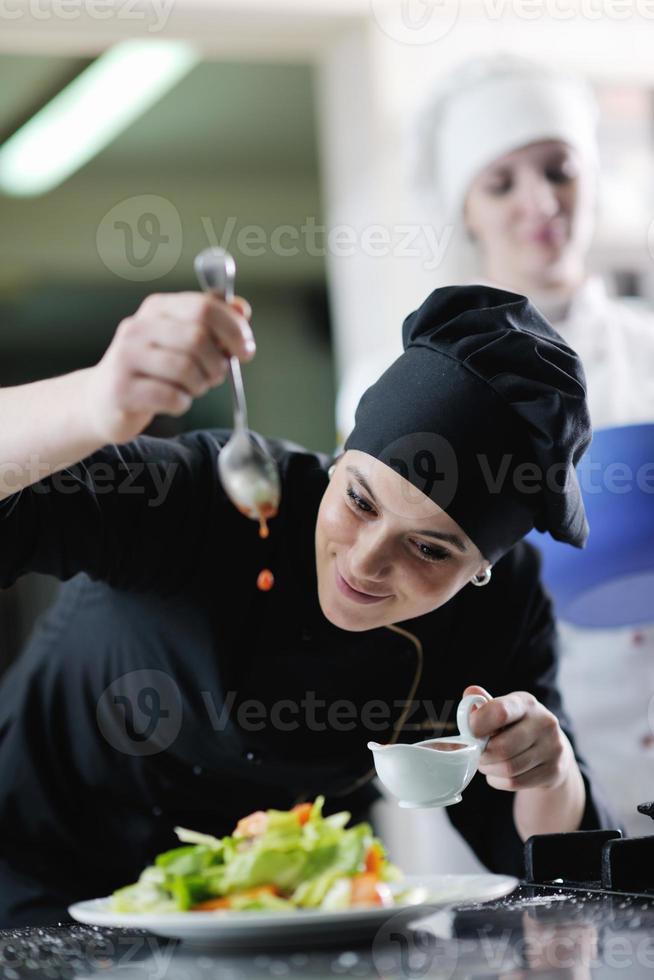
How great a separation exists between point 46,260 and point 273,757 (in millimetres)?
3784

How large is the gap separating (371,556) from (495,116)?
1.07 m

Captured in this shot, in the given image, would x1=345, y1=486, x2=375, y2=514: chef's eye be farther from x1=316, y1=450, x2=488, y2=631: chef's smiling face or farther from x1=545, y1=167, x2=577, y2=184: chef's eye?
x1=545, y1=167, x2=577, y2=184: chef's eye

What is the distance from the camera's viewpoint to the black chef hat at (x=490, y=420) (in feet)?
3.75

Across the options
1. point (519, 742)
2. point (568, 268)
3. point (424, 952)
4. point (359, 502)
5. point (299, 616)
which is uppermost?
point (568, 268)

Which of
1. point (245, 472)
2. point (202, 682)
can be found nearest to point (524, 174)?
point (202, 682)

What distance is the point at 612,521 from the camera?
62.2 inches

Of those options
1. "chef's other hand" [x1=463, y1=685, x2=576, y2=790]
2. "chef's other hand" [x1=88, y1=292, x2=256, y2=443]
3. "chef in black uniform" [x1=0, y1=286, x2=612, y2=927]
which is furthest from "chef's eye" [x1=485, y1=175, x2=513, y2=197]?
"chef's other hand" [x1=88, y1=292, x2=256, y2=443]

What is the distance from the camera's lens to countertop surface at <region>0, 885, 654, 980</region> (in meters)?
0.81

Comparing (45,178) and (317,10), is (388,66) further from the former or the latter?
(45,178)

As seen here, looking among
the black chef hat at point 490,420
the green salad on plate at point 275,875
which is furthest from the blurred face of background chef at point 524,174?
the green salad on plate at point 275,875

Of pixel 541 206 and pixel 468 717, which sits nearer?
pixel 468 717

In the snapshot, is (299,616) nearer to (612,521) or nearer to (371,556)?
(371,556)

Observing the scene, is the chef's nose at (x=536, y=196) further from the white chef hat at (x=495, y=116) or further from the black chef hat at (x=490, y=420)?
the black chef hat at (x=490, y=420)

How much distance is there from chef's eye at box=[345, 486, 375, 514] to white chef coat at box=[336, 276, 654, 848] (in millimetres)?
805
